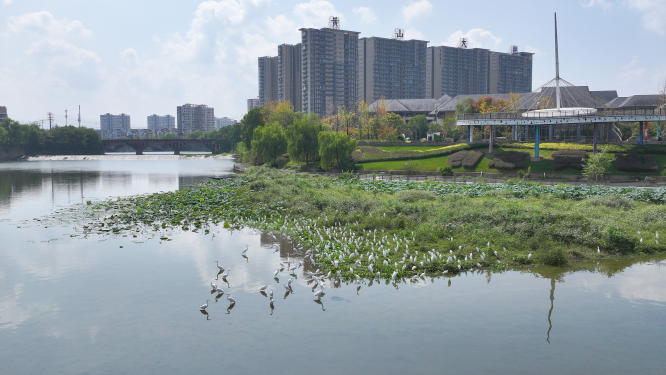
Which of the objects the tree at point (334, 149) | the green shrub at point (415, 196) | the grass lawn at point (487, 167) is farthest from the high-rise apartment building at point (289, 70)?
the green shrub at point (415, 196)

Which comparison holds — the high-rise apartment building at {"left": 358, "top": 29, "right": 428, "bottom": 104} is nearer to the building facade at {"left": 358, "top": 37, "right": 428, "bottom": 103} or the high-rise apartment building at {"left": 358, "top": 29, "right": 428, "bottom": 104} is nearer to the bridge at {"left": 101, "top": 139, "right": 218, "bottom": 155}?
the building facade at {"left": 358, "top": 37, "right": 428, "bottom": 103}

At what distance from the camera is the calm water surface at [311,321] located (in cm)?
1138

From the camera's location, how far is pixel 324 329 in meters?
13.0

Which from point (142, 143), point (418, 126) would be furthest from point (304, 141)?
point (142, 143)

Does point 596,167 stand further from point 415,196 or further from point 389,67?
point 389,67

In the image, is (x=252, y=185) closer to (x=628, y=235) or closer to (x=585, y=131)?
(x=628, y=235)

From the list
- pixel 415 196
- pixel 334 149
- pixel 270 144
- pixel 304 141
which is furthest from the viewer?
pixel 270 144

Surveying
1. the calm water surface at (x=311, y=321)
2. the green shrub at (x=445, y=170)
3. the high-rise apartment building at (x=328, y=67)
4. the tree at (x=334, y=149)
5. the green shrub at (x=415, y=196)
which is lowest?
the calm water surface at (x=311, y=321)

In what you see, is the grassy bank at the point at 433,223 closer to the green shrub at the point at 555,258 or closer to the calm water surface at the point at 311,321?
the green shrub at the point at 555,258

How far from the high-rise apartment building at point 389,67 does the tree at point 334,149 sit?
4124 inches

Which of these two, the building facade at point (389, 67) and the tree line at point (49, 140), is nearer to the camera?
the tree line at point (49, 140)

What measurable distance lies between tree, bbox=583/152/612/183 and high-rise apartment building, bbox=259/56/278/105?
504 feet

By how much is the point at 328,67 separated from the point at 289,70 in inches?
824

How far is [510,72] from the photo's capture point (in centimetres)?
17250
